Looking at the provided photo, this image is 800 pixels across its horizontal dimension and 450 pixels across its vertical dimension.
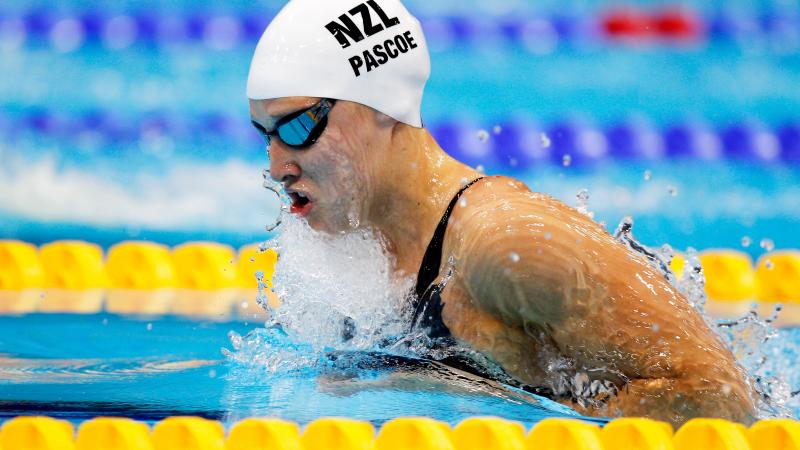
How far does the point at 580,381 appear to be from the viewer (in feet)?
6.68

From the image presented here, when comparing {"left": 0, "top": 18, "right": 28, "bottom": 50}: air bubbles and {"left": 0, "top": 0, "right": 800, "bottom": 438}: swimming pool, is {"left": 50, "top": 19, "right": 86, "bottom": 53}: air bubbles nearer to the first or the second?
{"left": 0, "top": 0, "right": 800, "bottom": 438}: swimming pool

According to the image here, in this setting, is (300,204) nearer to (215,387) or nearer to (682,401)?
(215,387)

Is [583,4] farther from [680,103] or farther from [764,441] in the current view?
[764,441]

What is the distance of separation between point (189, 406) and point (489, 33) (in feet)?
18.2

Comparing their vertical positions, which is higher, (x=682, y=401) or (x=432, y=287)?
(x=432, y=287)

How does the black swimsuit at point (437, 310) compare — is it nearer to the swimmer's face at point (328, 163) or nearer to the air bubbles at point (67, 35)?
the swimmer's face at point (328, 163)

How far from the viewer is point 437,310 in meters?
2.17

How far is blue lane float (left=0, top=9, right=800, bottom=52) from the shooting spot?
729 centimetres

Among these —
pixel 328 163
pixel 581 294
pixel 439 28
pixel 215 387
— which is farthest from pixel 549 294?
pixel 439 28

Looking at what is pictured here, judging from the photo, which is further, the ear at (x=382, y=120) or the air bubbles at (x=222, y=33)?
the air bubbles at (x=222, y=33)

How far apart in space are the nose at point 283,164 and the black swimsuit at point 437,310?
0.97 ft

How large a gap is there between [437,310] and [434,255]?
0.37 ft

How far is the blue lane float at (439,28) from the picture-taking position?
7.29 metres

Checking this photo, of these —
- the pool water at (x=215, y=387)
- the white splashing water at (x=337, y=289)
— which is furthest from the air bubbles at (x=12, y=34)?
the white splashing water at (x=337, y=289)
